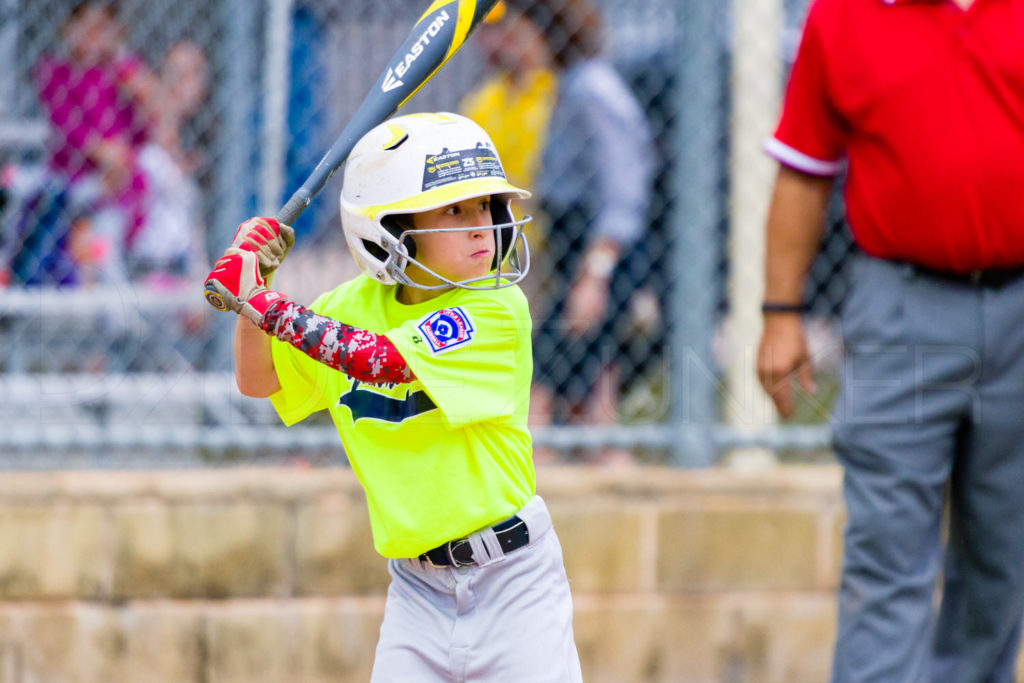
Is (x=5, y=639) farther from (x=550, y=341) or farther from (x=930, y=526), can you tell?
(x=930, y=526)

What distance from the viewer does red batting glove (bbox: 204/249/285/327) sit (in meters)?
2.40

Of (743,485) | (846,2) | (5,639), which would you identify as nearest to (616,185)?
(743,485)

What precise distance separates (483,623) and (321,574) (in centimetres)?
157

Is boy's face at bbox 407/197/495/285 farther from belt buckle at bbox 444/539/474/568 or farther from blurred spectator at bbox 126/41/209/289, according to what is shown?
blurred spectator at bbox 126/41/209/289

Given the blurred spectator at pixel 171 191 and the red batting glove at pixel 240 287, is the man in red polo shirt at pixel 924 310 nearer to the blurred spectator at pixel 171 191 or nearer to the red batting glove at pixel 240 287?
the red batting glove at pixel 240 287

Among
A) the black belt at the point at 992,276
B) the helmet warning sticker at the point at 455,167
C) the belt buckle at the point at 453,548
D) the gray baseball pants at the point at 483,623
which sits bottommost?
the gray baseball pants at the point at 483,623

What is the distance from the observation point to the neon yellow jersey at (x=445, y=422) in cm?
249

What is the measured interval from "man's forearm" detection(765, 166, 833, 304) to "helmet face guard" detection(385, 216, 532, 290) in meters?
0.76

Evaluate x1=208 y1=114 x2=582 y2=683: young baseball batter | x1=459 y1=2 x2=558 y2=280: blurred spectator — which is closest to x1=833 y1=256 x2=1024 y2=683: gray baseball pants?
x1=208 y1=114 x2=582 y2=683: young baseball batter

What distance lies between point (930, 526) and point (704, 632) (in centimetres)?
140

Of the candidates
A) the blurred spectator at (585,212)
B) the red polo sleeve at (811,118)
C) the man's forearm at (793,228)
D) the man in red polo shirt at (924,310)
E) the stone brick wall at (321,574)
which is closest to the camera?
the man in red polo shirt at (924,310)

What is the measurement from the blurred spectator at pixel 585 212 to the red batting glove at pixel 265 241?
1760mm

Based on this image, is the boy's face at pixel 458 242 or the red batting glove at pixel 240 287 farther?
the boy's face at pixel 458 242

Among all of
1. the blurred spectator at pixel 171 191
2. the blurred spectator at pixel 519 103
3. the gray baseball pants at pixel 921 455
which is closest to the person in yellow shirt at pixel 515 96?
the blurred spectator at pixel 519 103
